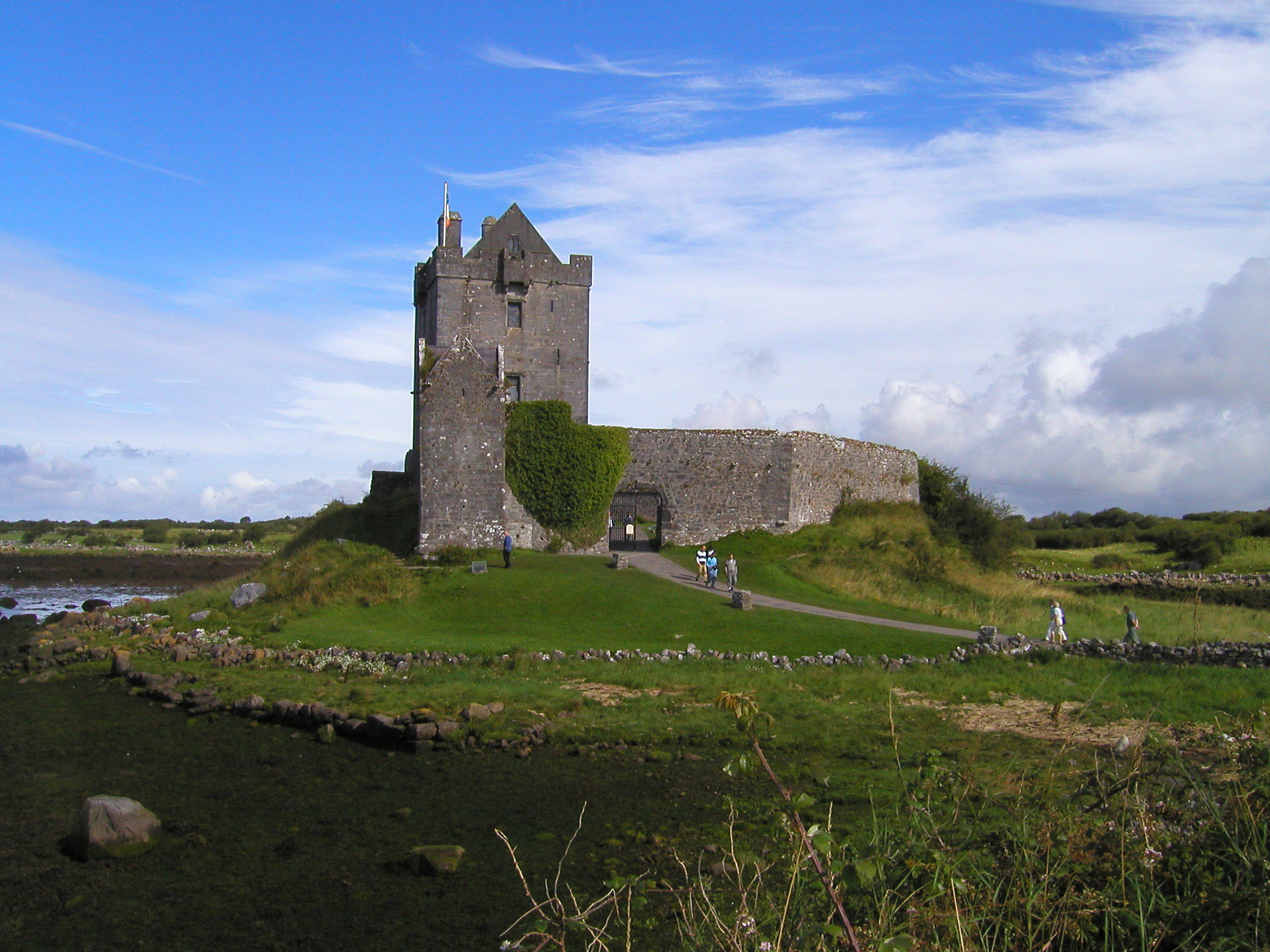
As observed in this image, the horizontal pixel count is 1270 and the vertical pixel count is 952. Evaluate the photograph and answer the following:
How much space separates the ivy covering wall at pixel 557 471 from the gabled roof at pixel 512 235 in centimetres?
835

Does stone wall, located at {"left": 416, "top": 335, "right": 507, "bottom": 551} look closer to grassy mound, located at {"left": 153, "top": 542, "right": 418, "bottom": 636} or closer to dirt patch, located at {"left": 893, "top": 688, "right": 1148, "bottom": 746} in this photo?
grassy mound, located at {"left": 153, "top": 542, "right": 418, "bottom": 636}

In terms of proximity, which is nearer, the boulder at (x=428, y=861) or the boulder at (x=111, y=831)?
the boulder at (x=428, y=861)

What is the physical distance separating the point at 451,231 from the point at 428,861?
33.5 meters

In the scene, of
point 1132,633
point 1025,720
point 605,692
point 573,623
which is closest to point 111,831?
point 605,692

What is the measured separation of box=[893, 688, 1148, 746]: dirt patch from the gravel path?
6.10 m

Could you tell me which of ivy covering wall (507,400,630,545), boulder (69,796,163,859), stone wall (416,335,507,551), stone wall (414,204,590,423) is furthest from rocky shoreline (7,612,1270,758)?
stone wall (414,204,590,423)

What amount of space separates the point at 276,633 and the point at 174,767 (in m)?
9.46

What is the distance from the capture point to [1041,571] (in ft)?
165

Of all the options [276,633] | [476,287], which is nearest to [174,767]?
[276,633]

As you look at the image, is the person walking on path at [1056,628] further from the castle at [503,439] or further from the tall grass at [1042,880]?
the tall grass at [1042,880]

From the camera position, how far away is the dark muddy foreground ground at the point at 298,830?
27.4ft

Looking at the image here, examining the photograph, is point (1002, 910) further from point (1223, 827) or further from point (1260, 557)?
point (1260, 557)

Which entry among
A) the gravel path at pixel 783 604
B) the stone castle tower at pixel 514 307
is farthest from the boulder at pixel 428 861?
the stone castle tower at pixel 514 307

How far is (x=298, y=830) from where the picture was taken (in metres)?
10.7
